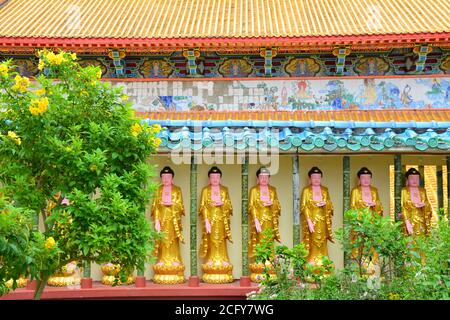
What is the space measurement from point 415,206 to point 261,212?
2.44 meters

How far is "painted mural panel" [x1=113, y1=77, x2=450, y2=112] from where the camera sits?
1119 centimetres

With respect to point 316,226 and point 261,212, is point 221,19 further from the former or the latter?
point 316,226

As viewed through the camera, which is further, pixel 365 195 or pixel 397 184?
pixel 365 195

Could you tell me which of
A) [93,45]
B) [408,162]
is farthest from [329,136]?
Result: [93,45]

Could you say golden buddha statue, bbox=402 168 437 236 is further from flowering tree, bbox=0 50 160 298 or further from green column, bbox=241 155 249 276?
flowering tree, bbox=0 50 160 298

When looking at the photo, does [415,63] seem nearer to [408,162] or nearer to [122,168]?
[408,162]

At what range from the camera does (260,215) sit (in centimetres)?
969

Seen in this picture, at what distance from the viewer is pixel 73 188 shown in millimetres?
5703

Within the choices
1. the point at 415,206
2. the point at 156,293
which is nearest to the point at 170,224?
the point at 156,293

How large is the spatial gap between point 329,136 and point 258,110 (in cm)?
283

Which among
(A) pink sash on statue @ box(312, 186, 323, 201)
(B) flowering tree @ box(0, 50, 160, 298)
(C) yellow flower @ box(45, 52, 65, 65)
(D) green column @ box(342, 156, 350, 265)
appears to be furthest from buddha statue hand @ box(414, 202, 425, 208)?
(C) yellow flower @ box(45, 52, 65, 65)

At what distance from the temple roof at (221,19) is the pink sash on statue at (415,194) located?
8.92ft

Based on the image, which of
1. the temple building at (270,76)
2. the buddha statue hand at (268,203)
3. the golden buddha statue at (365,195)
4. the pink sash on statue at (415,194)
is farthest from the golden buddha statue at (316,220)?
the pink sash on statue at (415,194)

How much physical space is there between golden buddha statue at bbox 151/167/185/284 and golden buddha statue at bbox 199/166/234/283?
38 cm
